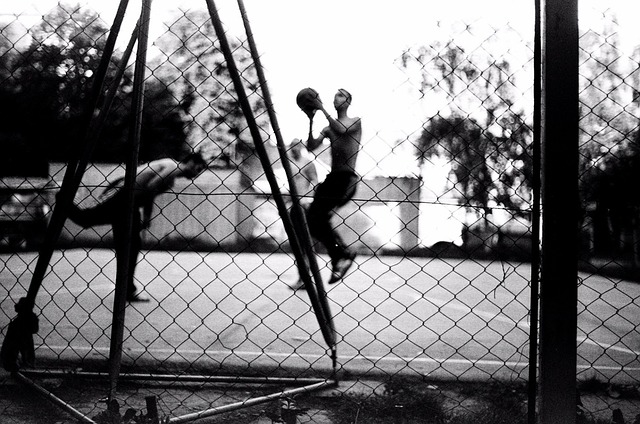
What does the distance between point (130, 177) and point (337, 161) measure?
109cm

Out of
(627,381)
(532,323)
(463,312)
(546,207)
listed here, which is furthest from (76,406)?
(463,312)

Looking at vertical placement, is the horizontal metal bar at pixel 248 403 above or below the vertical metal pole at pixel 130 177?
below

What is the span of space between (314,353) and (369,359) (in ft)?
1.40

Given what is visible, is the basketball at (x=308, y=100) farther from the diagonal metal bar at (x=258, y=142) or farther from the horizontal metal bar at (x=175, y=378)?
the horizontal metal bar at (x=175, y=378)

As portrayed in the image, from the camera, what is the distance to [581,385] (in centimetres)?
288

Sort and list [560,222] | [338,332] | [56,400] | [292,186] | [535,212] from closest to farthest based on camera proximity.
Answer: [560,222] < [535,212] < [56,400] < [292,186] < [338,332]

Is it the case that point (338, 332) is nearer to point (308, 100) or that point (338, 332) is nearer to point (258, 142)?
point (308, 100)

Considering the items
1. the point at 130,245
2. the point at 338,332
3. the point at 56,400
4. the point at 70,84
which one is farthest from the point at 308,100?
the point at 338,332

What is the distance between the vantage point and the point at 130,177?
261 centimetres

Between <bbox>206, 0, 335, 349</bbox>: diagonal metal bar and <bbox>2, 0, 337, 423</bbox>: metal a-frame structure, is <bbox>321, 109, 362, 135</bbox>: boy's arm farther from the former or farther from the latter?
<bbox>206, 0, 335, 349</bbox>: diagonal metal bar

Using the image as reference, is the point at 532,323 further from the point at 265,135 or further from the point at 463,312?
the point at 463,312

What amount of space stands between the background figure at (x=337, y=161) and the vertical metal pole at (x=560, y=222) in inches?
41.0

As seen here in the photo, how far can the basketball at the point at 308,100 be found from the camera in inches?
121

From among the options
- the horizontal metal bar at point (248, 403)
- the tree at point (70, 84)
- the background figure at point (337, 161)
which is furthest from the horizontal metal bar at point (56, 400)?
the background figure at point (337, 161)
